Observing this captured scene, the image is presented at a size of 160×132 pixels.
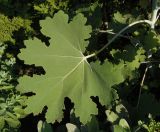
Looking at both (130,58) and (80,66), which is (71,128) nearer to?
(80,66)

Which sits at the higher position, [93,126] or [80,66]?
[80,66]

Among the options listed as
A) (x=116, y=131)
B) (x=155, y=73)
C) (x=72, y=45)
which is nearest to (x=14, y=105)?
(x=72, y=45)

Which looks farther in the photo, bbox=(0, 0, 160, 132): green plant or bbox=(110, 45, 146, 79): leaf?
bbox=(110, 45, 146, 79): leaf

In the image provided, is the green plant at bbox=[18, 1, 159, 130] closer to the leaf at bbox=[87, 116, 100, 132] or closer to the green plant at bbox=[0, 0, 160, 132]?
the green plant at bbox=[0, 0, 160, 132]

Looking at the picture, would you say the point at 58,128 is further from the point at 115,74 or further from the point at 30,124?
the point at 115,74

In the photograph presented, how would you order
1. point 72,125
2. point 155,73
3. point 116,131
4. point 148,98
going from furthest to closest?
point 155,73 → point 148,98 → point 72,125 → point 116,131

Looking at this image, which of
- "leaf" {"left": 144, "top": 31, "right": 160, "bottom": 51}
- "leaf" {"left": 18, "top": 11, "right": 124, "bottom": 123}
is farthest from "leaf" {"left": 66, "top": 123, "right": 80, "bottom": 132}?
"leaf" {"left": 144, "top": 31, "right": 160, "bottom": 51}

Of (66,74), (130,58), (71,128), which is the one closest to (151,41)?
(130,58)

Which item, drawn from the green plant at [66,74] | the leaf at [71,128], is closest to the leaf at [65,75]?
the green plant at [66,74]

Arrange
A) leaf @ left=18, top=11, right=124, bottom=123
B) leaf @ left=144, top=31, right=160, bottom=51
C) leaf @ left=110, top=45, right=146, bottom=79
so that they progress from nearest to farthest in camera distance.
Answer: leaf @ left=18, top=11, right=124, bottom=123 < leaf @ left=144, top=31, right=160, bottom=51 < leaf @ left=110, top=45, right=146, bottom=79
